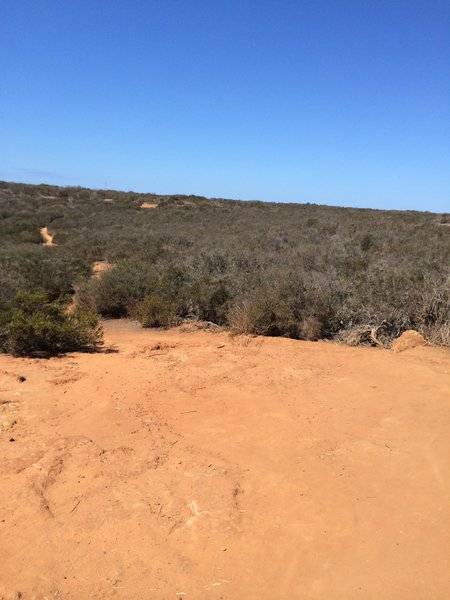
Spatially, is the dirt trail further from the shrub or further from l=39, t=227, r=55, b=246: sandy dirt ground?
the shrub

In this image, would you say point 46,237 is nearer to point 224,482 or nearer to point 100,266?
point 100,266

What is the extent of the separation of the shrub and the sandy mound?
4.92 m

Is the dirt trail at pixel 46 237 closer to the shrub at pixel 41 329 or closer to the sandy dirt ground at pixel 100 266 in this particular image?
the sandy dirt ground at pixel 100 266

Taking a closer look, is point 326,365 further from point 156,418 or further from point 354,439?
point 156,418

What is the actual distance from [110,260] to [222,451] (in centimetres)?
1205

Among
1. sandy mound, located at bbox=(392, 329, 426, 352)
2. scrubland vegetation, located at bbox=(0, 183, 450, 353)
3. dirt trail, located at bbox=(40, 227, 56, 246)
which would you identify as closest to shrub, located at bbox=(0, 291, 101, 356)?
scrubland vegetation, located at bbox=(0, 183, 450, 353)

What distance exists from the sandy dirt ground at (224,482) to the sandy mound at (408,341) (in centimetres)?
112

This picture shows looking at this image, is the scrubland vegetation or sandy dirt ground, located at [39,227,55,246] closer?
the scrubland vegetation

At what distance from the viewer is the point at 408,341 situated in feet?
26.4

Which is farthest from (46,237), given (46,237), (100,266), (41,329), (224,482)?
(224,482)

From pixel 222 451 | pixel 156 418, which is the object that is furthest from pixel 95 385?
pixel 222 451

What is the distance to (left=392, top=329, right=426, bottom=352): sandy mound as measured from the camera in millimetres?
7922

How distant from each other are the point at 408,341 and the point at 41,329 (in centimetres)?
580

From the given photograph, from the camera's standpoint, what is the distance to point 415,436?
4832 mm
